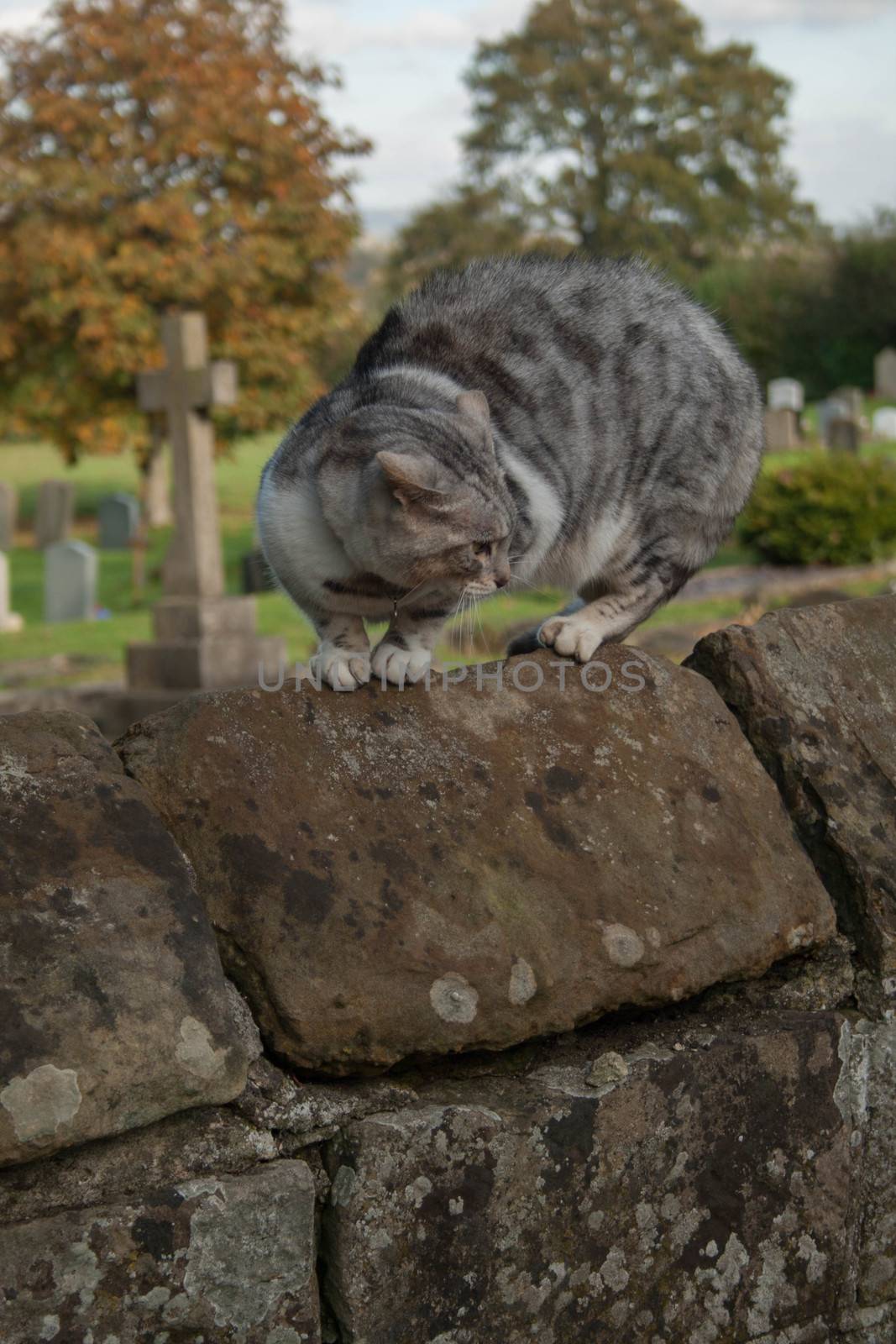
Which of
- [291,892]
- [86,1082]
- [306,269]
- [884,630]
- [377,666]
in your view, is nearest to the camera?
[86,1082]

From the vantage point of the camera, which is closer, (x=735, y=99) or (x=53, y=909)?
(x=53, y=909)

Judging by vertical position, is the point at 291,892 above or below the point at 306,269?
below

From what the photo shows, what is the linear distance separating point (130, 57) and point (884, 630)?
22.7 m

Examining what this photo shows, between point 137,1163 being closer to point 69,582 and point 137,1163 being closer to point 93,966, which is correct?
point 93,966

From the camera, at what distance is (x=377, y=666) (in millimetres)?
2229

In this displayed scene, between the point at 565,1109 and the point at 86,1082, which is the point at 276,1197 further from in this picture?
the point at 565,1109

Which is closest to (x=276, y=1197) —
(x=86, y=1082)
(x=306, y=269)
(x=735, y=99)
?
(x=86, y=1082)

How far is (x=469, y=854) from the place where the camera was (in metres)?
1.91

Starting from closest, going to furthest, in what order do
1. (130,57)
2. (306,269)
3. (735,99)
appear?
(130,57) → (306,269) → (735,99)

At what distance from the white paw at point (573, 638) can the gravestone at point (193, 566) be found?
8336 millimetres

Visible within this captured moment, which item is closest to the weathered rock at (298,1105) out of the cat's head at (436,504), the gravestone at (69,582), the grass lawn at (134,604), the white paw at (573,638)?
the white paw at (573,638)

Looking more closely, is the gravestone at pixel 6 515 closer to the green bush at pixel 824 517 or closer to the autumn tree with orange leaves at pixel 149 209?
the autumn tree with orange leaves at pixel 149 209

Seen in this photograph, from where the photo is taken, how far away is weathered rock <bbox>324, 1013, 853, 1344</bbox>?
1684 millimetres

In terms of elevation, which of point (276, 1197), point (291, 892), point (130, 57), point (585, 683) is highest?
point (130, 57)
